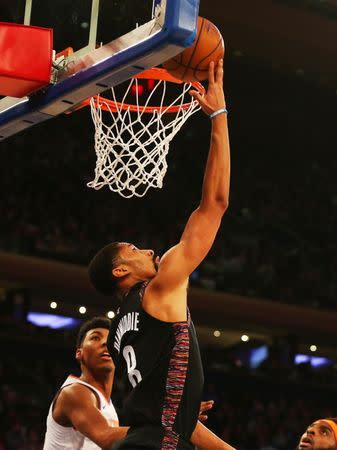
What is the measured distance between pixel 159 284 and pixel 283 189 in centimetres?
1435

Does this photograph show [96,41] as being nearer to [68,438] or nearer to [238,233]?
[68,438]

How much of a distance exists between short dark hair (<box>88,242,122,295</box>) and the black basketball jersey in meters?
0.25

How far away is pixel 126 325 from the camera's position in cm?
344

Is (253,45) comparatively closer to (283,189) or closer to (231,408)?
(283,189)

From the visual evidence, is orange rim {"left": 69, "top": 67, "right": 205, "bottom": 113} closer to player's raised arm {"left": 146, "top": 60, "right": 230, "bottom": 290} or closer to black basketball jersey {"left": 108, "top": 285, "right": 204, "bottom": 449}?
player's raised arm {"left": 146, "top": 60, "right": 230, "bottom": 290}

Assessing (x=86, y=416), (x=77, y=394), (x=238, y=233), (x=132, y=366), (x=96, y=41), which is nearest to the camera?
(x=132, y=366)

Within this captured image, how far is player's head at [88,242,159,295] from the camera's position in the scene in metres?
3.62

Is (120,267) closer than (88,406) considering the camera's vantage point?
Yes

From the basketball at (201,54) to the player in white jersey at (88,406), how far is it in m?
1.58

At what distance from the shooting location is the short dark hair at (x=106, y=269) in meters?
3.64

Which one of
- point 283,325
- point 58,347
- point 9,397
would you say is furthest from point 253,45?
point 9,397

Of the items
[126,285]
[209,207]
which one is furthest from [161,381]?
[209,207]

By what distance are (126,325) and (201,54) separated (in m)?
1.10

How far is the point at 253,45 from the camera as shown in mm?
13906
